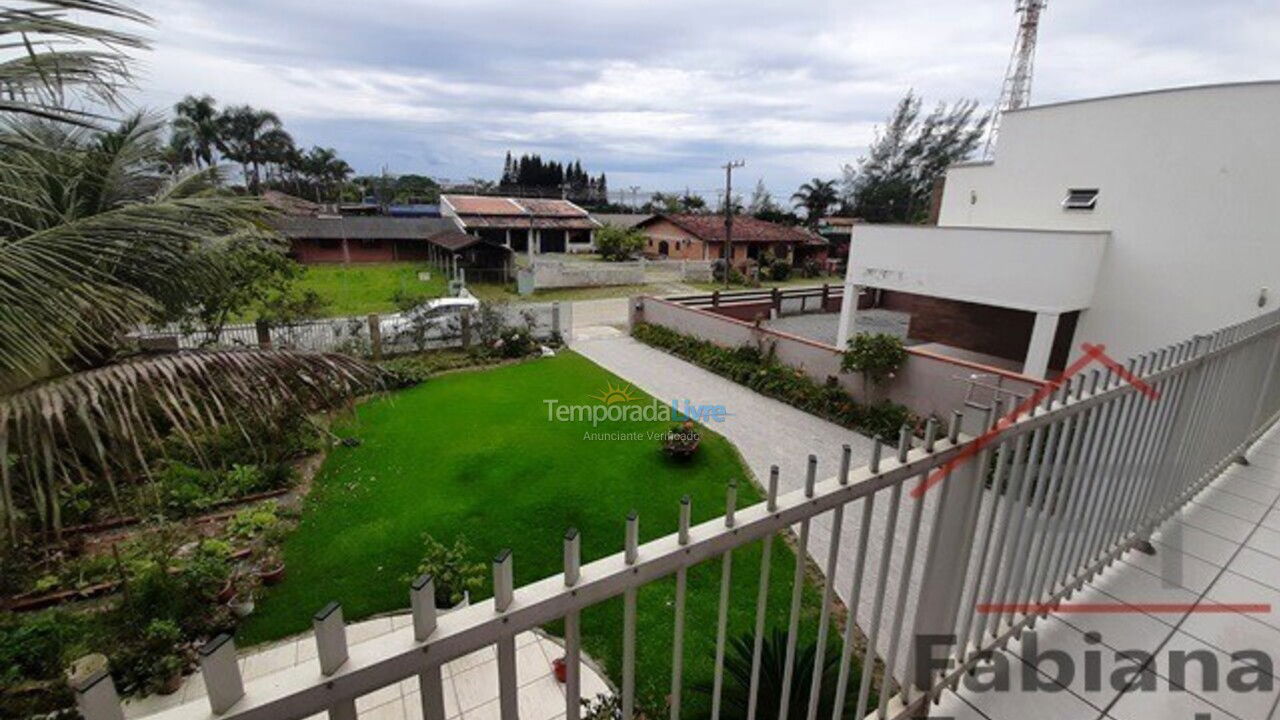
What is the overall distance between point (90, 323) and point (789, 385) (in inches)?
354

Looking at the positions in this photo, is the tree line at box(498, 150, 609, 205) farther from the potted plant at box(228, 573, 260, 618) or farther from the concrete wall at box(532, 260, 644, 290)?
the potted plant at box(228, 573, 260, 618)

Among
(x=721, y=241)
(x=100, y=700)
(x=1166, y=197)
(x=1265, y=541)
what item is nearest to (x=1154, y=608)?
(x=1265, y=541)

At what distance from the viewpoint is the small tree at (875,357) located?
8.20 meters

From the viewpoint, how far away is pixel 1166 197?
882cm

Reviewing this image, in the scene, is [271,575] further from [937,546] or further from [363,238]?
[363,238]

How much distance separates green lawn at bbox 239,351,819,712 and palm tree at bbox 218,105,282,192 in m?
40.6

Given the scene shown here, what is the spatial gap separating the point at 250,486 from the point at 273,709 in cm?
653

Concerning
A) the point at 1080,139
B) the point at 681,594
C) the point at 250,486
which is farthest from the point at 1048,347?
the point at 250,486

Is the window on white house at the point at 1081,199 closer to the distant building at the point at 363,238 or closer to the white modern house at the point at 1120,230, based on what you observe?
the white modern house at the point at 1120,230

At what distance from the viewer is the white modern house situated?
8.07 meters

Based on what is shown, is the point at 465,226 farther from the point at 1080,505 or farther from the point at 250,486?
the point at 1080,505

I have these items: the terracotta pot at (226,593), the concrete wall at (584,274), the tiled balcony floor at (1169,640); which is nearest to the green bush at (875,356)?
the tiled balcony floor at (1169,640)

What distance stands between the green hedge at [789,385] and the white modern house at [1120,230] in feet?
9.33

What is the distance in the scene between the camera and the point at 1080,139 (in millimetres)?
9758
